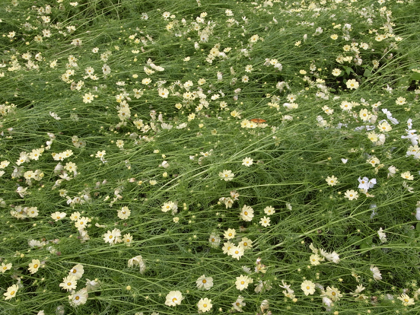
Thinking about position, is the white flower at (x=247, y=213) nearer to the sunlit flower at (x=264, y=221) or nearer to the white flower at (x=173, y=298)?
the sunlit flower at (x=264, y=221)

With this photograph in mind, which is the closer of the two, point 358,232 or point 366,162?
point 358,232

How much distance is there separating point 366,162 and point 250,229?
98cm

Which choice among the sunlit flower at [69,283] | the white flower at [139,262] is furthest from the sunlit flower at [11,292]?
the white flower at [139,262]

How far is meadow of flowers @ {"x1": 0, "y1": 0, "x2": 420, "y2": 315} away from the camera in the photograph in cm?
190

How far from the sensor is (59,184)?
2.40 meters

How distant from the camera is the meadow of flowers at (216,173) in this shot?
190 cm

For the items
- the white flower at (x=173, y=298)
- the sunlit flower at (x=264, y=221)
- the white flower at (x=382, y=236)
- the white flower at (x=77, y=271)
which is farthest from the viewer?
the sunlit flower at (x=264, y=221)

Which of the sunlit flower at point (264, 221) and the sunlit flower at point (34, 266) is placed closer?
the sunlit flower at point (34, 266)

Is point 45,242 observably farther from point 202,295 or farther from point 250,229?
point 250,229

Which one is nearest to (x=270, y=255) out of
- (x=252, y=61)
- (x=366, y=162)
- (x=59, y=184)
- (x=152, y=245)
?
(x=152, y=245)

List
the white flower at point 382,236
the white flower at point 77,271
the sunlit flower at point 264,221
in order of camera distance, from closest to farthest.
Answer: the white flower at point 77,271
the white flower at point 382,236
the sunlit flower at point 264,221

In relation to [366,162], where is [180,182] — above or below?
above

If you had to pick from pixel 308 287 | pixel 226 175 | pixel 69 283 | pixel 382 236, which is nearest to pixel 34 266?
pixel 69 283

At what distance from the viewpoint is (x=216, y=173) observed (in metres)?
2.29
